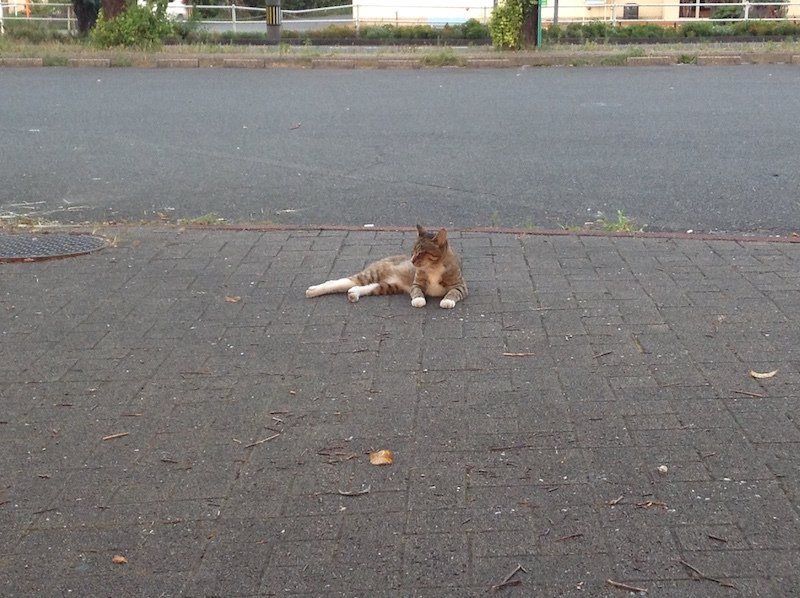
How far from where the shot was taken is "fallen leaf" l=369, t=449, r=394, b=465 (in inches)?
151

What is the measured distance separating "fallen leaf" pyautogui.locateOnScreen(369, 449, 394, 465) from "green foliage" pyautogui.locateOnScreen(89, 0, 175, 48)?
19.6 meters

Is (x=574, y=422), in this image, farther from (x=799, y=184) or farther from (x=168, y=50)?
(x=168, y=50)

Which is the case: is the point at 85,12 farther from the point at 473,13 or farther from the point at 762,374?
the point at 762,374

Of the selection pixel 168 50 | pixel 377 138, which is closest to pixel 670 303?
pixel 377 138

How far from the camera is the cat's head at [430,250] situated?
582 centimetres

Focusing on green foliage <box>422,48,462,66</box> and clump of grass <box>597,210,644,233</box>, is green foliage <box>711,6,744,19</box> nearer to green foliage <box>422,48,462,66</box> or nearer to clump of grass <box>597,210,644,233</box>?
green foliage <box>422,48,462,66</box>

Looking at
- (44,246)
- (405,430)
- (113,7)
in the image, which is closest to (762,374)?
(405,430)

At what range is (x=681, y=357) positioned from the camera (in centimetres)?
482

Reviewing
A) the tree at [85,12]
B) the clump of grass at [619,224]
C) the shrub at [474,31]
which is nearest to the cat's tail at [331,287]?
the clump of grass at [619,224]

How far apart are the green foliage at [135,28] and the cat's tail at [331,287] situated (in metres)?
17.4

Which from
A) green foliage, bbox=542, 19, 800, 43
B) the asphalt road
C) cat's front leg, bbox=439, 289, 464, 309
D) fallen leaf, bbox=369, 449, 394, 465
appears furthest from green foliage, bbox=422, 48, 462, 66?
fallen leaf, bbox=369, 449, 394, 465

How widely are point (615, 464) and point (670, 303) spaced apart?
2064 mm

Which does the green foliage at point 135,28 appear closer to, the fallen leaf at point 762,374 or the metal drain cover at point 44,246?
the metal drain cover at point 44,246

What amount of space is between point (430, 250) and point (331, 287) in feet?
2.18
